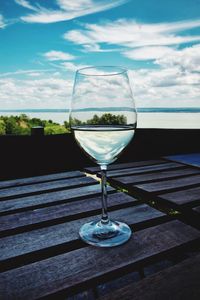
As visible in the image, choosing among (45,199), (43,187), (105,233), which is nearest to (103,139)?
(105,233)

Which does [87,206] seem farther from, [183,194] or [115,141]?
[183,194]

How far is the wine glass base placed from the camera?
0.85 m

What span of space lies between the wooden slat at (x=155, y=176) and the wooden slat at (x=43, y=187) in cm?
23

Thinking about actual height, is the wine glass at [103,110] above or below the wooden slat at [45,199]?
above

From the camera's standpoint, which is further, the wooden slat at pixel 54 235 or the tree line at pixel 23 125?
the tree line at pixel 23 125

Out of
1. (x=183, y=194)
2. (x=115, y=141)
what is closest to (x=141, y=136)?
(x=183, y=194)

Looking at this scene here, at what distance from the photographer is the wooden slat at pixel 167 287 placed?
22.8 inches

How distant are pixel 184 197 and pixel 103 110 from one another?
666mm

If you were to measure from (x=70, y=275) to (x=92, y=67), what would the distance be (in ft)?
2.14

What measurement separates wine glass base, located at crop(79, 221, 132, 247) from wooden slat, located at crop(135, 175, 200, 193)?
494 mm

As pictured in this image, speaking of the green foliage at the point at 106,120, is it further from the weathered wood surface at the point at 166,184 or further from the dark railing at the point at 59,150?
the dark railing at the point at 59,150

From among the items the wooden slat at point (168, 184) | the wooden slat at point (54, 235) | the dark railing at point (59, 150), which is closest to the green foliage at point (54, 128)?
the dark railing at point (59, 150)

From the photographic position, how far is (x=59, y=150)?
115 inches

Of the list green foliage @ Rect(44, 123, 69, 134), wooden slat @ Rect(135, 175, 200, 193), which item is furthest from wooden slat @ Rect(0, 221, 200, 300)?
green foliage @ Rect(44, 123, 69, 134)
